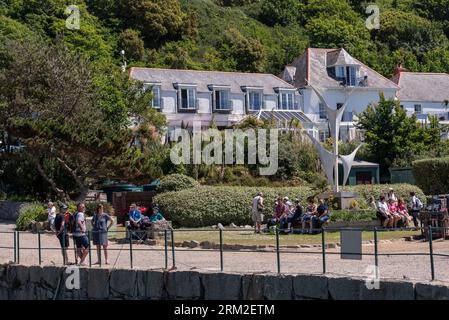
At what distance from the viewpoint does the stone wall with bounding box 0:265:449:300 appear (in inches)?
629

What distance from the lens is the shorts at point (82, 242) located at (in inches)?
846

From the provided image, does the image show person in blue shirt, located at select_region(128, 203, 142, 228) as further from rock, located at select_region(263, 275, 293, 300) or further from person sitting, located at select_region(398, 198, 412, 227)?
rock, located at select_region(263, 275, 293, 300)

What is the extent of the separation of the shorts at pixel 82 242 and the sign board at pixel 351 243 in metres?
6.59

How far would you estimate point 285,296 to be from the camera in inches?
691

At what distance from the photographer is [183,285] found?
749 inches

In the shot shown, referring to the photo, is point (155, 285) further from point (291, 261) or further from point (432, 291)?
point (432, 291)

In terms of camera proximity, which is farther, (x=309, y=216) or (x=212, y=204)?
(x=212, y=204)

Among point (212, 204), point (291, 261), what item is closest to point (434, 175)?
point (212, 204)

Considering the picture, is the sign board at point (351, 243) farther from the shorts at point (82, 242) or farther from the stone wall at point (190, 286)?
the shorts at point (82, 242)

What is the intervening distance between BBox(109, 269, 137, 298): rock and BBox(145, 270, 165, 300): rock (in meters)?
0.39

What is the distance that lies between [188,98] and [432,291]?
162 ft

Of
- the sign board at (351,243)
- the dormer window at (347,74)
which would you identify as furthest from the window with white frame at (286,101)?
the sign board at (351,243)

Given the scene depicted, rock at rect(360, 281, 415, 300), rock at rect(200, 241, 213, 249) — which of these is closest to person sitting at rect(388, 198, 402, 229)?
rock at rect(200, 241, 213, 249)
